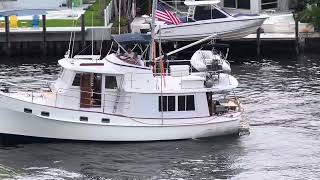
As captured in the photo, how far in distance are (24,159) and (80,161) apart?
2.08 meters

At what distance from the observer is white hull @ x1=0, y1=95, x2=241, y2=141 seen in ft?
101

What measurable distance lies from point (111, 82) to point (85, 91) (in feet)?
3.52

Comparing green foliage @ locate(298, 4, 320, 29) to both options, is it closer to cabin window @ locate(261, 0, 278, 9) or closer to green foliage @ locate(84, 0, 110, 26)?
cabin window @ locate(261, 0, 278, 9)

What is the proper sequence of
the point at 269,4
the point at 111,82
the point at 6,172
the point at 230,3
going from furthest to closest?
the point at 230,3 → the point at 269,4 → the point at 111,82 → the point at 6,172

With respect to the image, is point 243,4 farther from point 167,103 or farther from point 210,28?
point 167,103

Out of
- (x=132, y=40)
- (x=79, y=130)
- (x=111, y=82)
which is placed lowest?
(x=79, y=130)

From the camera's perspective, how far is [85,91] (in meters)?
31.4

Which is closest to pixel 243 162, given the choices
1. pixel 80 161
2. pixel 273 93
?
pixel 80 161

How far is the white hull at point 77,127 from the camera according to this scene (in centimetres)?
3089

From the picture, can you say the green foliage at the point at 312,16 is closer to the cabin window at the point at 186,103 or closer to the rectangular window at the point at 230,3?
the rectangular window at the point at 230,3

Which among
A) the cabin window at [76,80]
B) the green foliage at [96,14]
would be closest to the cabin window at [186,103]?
the cabin window at [76,80]

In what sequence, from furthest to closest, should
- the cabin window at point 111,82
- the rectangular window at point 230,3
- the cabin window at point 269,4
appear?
the rectangular window at point 230,3 < the cabin window at point 269,4 < the cabin window at point 111,82

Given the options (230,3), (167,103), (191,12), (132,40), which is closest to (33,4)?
(230,3)

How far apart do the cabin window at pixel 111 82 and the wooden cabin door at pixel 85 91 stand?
661 mm
